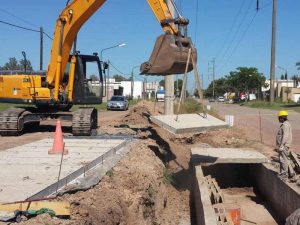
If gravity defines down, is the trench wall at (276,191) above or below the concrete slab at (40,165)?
below

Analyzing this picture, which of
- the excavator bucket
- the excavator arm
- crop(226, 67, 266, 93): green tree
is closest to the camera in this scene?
the excavator bucket

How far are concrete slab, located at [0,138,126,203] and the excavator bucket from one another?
93.9 inches

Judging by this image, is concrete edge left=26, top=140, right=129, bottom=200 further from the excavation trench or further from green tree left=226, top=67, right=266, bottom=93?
green tree left=226, top=67, right=266, bottom=93

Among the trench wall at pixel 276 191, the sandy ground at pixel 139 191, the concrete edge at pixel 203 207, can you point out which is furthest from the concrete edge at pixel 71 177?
the trench wall at pixel 276 191

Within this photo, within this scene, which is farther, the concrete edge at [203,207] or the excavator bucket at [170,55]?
the excavator bucket at [170,55]

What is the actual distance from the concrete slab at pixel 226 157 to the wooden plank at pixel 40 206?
8916 mm

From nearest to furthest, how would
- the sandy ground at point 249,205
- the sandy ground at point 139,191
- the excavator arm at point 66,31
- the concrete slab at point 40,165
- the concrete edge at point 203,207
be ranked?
the sandy ground at point 139,191
the concrete slab at point 40,165
the concrete edge at point 203,207
the sandy ground at point 249,205
the excavator arm at point 66,31

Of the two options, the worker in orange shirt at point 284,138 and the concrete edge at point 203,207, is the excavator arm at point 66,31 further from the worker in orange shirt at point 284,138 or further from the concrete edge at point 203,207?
the worker in orange shirt at point 284,138

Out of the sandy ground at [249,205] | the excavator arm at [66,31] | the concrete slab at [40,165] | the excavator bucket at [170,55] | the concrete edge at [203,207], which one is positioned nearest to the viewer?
the concrete slab at [40,165]

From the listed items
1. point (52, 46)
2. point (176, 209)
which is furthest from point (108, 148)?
point (52, 46)

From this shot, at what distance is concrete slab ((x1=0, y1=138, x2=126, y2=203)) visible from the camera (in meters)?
7.03

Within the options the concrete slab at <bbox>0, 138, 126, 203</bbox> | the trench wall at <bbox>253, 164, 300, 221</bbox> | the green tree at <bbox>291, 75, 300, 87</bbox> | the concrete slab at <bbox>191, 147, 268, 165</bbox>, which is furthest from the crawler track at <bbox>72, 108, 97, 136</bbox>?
the green tree at <bbox>291, 75, 300, 87</bbox>

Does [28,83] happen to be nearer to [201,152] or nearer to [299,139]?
[201,152]

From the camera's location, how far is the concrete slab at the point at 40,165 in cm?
703
